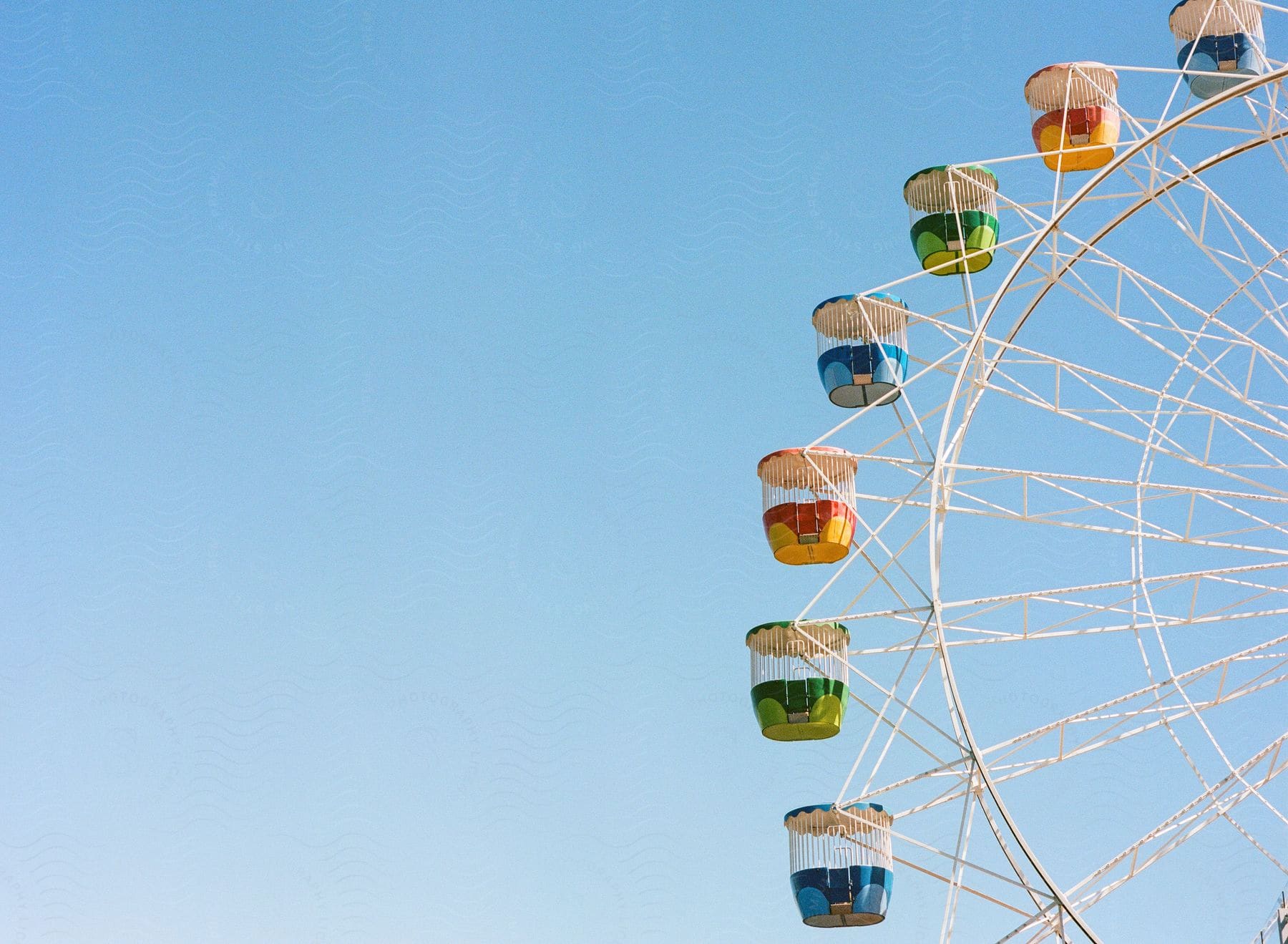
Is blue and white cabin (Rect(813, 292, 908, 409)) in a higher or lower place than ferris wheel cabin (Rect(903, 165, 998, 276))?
lower

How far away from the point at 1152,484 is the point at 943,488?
2232 millimetres

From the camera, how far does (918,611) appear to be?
17.5m

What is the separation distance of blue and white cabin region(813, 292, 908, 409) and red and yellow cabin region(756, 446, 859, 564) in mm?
1088

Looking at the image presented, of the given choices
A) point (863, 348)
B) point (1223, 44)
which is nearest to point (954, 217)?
point (863, 348)

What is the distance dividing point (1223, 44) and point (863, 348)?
18.2 feet

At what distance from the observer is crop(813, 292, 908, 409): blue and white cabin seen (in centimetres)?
2014

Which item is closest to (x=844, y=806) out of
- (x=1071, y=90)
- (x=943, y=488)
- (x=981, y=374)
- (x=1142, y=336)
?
(x=943, y=488)

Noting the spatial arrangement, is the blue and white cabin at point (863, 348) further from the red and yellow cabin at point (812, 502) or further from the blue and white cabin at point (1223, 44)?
the blue and white cabin at point (1223, 44)

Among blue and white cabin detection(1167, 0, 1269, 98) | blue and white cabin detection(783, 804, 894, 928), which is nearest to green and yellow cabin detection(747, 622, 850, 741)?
blue and white cabin detection(783, 804, 894, 928)

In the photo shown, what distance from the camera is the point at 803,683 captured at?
742 inches

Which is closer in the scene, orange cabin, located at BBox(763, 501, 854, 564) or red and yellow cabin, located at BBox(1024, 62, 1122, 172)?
orange cabin, located at BBox(763, 501, 854, 564)

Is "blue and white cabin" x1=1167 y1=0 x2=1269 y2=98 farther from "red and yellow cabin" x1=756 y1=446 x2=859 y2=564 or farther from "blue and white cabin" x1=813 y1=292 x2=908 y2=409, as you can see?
"red and yellow cabin" x1=756 y1=446 x2=859 y2=564

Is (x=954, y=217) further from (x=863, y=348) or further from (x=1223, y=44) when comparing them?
(x=1223, y=44)

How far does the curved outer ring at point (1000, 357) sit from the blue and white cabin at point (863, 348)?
150 cm
